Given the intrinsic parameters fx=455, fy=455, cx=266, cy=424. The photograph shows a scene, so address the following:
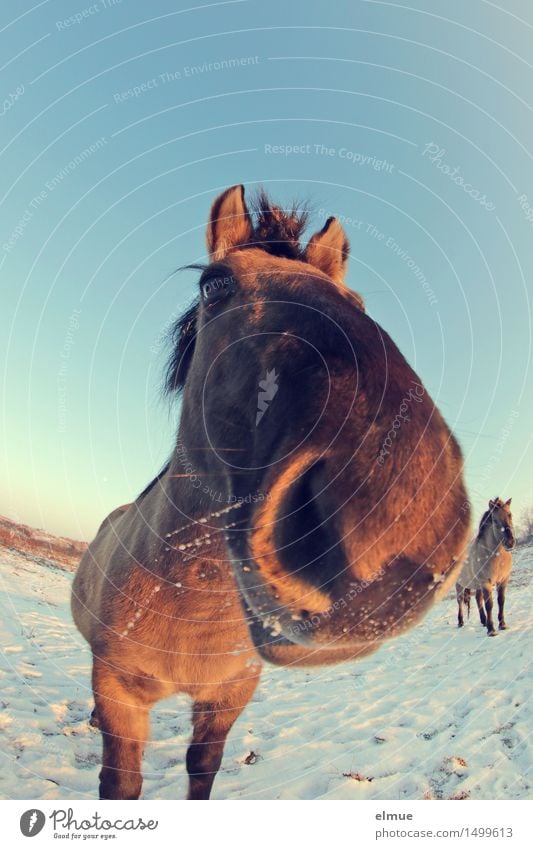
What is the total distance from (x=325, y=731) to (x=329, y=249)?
409cm

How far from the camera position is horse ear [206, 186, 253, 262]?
2.27 meters

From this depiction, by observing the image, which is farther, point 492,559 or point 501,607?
point 492,559

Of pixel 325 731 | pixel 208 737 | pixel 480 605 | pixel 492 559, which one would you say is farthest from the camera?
pixel 492 559

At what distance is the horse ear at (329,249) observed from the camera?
7.94 ft

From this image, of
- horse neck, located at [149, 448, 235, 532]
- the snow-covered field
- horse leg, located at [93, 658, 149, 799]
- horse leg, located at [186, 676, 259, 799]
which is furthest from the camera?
the snow-covered field

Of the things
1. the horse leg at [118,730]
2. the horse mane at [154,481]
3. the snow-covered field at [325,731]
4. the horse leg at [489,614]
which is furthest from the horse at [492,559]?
the horse leg at [118,730]

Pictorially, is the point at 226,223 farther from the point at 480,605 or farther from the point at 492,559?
the point at 492,559

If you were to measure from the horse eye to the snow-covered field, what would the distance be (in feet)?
5.37

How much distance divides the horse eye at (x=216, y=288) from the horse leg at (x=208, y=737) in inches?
82.2

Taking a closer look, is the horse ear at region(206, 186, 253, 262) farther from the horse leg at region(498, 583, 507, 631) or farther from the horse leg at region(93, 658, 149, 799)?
the horse leg at region(498, 583, 507, 631)

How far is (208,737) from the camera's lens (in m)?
2.62

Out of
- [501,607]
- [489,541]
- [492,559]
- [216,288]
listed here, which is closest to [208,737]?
[216,288]

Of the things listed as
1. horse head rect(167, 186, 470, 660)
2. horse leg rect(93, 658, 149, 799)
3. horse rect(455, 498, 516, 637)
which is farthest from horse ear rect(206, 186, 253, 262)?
horse rect(455, 498, 516, 637)
